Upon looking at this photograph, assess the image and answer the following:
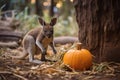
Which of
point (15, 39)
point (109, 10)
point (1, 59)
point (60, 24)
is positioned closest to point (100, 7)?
point (109, 10)

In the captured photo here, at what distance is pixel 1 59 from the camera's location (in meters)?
8.34

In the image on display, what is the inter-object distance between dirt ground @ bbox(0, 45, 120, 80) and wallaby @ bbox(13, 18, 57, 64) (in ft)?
1.04

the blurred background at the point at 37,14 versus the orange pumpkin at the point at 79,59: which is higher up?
the blurred background at the point at 37,14

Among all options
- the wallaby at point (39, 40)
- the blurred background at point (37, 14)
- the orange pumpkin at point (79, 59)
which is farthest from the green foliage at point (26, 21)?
the orange pumpkin at point (79, 59)

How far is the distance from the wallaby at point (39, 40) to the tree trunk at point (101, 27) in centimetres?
68

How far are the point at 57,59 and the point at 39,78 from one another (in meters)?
1.55

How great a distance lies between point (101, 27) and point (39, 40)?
137 centimetres

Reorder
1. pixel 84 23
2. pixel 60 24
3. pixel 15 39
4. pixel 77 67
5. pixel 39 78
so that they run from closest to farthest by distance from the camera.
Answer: pixel 39 78
pixel 77 67
pixel 84 23
pixel 15 39
pixel 60 24

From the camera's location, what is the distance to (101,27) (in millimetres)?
7879

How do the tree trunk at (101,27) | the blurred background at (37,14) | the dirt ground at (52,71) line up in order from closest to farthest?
the dirt ground at (52,71), the tree trunk at (101,27), the blurred background at (37,14)

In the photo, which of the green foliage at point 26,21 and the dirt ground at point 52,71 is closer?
the dirt ground at point 52,71

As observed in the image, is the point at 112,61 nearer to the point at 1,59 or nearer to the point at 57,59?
the point at 57,59

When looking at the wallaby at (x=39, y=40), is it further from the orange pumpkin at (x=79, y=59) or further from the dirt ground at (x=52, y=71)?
the orange pumpkin at (x=79, y=59)

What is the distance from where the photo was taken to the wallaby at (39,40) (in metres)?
8.16
